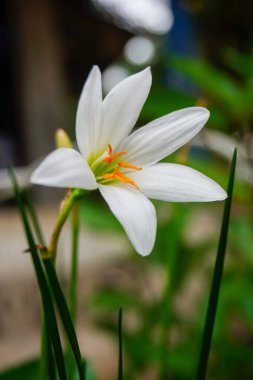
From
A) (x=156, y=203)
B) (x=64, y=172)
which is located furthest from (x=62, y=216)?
(x=156, y=203)

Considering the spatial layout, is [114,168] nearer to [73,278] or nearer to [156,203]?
[73,278]

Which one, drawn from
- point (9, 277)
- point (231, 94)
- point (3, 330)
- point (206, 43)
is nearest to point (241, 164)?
point (231, 94)

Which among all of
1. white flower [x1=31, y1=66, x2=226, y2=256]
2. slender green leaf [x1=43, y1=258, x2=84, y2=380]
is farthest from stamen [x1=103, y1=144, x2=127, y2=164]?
slender green leaf [x1=43, y1=258, x2=84, y2=380]

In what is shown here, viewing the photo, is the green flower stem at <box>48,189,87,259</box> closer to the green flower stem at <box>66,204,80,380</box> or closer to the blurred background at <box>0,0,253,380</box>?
the green flower stem at <box>66,204,80,380</box>

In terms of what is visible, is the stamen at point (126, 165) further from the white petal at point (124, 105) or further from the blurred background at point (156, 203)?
the blurred background at point (156, 203)

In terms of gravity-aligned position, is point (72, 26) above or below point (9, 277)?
above

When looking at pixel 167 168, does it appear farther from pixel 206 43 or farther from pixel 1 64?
pixel 1 64
